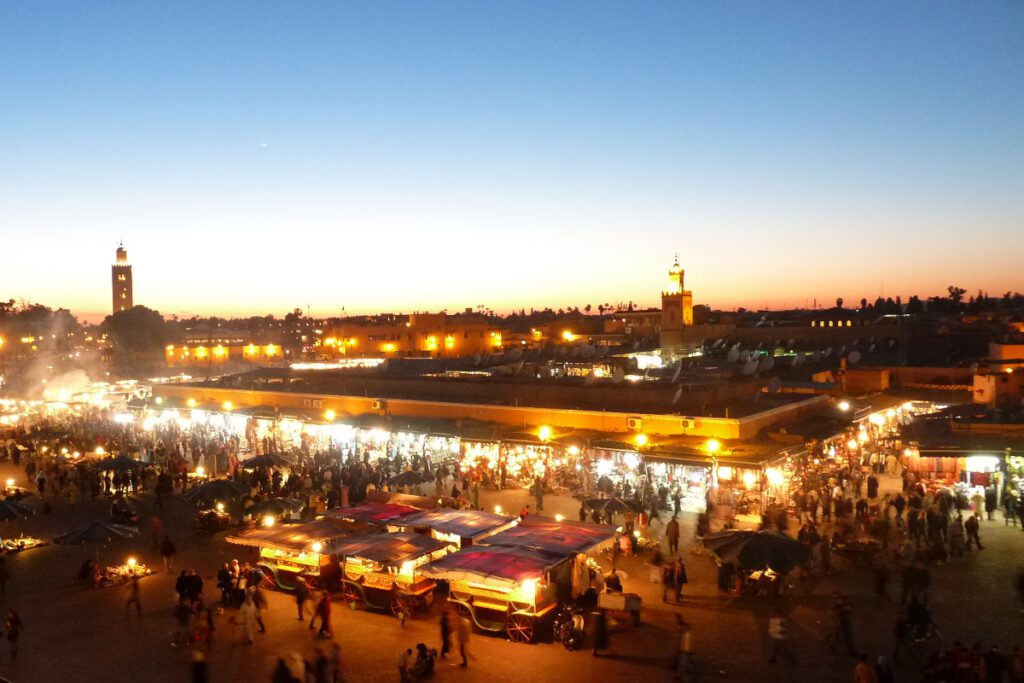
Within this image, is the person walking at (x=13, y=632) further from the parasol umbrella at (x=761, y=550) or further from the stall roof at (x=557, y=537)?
the parasol umbrella at (x=761, y=550)

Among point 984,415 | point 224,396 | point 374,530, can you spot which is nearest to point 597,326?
point 224,396

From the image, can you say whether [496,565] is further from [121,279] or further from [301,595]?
[121,279]

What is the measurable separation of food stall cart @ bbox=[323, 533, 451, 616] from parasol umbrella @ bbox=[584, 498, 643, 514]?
4.03 m

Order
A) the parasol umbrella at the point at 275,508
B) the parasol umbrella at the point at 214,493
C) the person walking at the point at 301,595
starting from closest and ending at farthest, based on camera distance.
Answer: the person walking at the point at 301,595, the parasol umbrella at the point at 275,508, the parasol umbrella at the point at 214,493

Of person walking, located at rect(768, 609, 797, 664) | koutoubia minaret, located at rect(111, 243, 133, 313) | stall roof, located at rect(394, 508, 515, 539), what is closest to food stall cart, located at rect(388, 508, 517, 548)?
stall roof, located at rect(394, 508, 515, 539)

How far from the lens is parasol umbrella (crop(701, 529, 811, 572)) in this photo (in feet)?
37.0

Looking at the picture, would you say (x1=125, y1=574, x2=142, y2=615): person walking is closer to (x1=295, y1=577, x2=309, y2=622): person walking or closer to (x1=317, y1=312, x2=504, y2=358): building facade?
(x1=295, y1=577, x2=309, y2=622): person walking

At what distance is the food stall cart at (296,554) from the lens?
1263cm

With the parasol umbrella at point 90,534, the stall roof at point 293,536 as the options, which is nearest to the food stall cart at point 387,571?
the stall roof at point 293,536

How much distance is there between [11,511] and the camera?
614 inches

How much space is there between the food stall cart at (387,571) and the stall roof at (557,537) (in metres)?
1.20

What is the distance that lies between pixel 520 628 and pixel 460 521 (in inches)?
132

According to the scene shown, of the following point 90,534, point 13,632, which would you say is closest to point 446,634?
point 13,632

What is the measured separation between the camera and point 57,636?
1123cm
